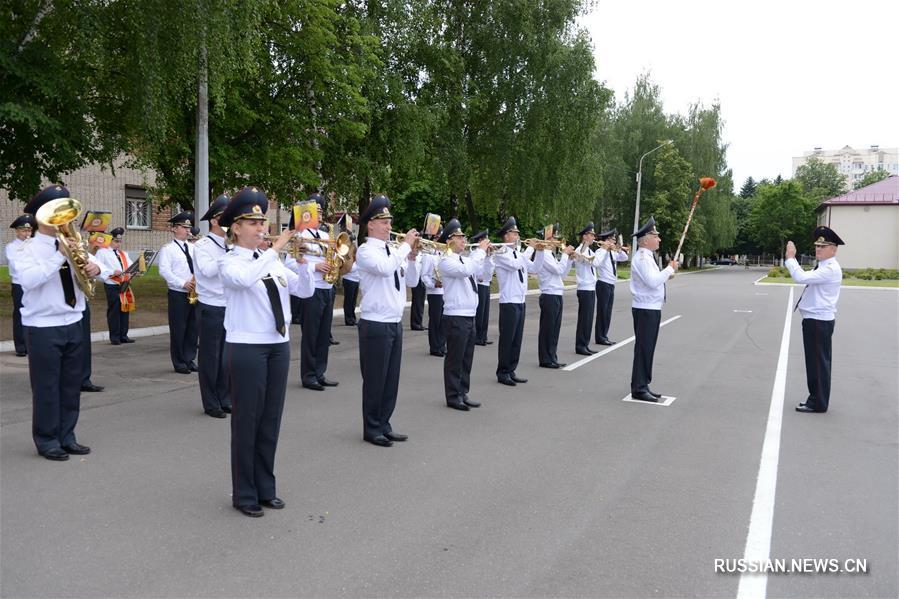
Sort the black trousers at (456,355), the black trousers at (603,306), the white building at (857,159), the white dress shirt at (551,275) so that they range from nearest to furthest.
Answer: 1. the black trousers at (456,355)
2. the white dress shirt at (551,275)
3. the black trousers at (603,306)
4. the white building at (857,159)

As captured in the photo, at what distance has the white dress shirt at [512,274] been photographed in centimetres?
945

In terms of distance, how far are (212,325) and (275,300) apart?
10.5ft

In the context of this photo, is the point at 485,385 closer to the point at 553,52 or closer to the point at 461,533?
the point at 461,533

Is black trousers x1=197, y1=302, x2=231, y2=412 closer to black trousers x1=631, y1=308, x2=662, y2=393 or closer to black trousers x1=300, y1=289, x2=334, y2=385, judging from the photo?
black trousers x1=300, y1=289, x2=334, y2=385

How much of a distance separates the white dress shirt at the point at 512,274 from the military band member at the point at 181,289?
395cm

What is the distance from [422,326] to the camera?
15586 millimetres

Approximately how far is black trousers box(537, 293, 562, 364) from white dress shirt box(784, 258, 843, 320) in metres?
3.60

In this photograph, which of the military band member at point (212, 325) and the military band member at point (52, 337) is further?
the military band member at point (212, 325)

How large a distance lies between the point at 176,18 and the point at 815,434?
41.8ft

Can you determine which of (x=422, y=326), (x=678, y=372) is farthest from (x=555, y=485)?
(x=422, y=326)

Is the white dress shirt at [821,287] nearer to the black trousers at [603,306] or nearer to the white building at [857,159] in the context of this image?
the black trousers at [603,306]

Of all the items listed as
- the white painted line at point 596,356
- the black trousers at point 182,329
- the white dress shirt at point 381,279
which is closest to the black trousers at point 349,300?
the white painted line at point 596,356

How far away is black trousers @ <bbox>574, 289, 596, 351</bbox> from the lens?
12445 mm

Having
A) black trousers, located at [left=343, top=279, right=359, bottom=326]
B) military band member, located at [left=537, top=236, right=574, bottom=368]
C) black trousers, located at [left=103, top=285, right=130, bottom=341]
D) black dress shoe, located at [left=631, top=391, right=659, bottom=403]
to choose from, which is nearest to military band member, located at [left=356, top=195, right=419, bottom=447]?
black dress shoe, located at [left=631, top=391, right=659, bottom=403]
